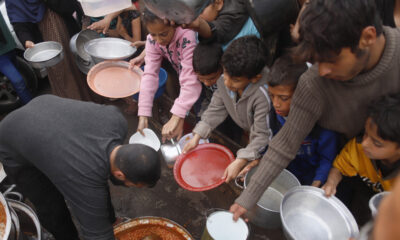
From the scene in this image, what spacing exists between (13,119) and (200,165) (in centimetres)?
144

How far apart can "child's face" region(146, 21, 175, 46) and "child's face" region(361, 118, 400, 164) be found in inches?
61.2

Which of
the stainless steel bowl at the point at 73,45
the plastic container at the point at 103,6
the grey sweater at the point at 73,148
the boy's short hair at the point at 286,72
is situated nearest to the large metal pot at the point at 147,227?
the grey sweater at the point at 73,148

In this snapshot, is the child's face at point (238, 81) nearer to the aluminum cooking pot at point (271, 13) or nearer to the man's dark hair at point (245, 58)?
the man's dark hair at point (245, 58)

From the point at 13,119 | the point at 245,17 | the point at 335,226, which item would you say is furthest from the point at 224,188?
the point at 13,119

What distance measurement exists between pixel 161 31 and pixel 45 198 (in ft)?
5.41

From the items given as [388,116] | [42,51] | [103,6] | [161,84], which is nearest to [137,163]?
[388,116]

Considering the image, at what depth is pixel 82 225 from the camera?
5.66ft

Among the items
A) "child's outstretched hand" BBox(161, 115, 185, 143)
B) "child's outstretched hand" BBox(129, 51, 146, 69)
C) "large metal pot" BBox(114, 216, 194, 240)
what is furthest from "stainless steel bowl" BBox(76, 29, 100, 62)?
"large metal pot" BBox(114, 216, 194, 240)

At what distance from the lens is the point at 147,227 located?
7.48 feet

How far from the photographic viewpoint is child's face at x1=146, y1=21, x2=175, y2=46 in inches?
83.0

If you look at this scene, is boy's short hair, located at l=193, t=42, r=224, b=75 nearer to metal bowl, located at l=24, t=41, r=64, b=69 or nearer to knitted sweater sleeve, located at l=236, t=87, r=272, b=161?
knitted sweater sleeve, located at l=236, t=87, r=272, b=161

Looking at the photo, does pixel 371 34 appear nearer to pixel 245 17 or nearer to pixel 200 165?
pixel 245 17

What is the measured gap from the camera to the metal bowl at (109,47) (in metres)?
3.25

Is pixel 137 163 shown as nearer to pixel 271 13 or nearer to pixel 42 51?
pixel 271 13
